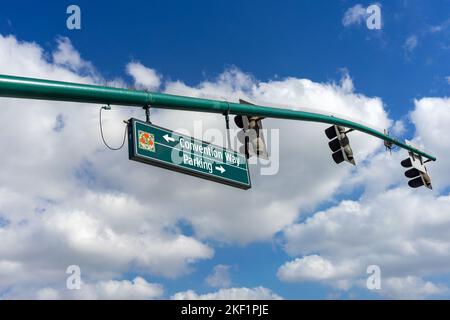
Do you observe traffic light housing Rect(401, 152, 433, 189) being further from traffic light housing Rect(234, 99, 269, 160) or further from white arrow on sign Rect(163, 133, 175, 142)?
white arrow on sign Rect(163, 133, 175, 142)

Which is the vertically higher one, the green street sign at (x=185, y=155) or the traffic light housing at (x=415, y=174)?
the traffic light housing at (x=415, y=174)

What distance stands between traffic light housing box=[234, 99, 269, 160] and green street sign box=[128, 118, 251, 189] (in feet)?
1.10

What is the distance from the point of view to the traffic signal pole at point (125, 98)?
19.5ft

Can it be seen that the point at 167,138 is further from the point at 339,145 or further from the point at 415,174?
the point at 415,174

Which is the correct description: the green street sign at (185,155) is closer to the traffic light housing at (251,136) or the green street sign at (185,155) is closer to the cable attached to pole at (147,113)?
the cable attached to pole at (147,113)

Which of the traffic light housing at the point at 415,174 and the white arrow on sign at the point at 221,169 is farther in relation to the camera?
the traffic light housing at the point at 415,174

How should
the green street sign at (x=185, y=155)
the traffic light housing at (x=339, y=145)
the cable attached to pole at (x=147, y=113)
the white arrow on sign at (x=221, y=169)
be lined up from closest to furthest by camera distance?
the green street sign at (x=185, y=155) < the cable attached to pole at (x=147, y=113) < the white arrow on sign at (x=221, y=169) < the traffic light housing at (x=339, y=145)

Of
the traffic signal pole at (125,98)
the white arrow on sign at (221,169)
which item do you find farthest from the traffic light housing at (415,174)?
the white arrow on sign at (221,169)

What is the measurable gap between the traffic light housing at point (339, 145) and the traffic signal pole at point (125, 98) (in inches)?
11.0

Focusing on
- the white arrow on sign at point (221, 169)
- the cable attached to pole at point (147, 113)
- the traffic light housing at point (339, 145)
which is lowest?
the white arrow on sign at point (221, 169)

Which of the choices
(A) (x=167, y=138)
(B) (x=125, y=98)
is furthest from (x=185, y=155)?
(B) (x=125, y=98)

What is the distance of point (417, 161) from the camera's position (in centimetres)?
1362

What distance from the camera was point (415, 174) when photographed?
13.3 metres
